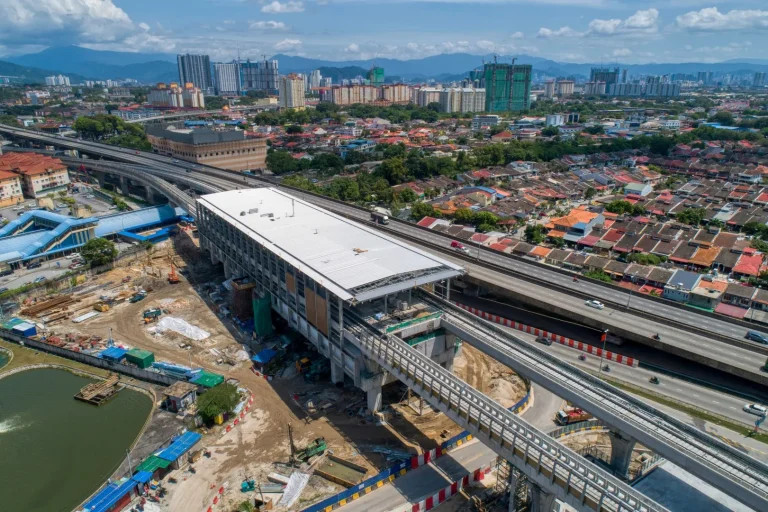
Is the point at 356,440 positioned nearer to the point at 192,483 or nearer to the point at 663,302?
the point at 192,483

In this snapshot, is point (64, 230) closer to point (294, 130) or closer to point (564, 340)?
point (564, 340)

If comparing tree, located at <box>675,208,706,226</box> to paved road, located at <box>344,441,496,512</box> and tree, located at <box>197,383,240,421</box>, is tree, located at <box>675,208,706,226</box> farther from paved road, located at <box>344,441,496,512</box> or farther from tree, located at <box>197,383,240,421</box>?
tree, located at <box>197,383,240,421</box>

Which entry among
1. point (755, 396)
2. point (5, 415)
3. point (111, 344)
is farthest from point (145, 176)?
point (755, 396)

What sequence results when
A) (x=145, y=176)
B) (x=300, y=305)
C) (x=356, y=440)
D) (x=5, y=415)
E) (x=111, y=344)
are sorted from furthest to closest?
(x=145, y=176), (x=111, y=344), (x=300, y=305), (x=5, y=415), (x=356, y=440)

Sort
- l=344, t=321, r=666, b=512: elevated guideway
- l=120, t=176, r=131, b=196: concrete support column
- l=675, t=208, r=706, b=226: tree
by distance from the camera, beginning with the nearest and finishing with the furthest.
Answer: l=344, t=321, r=666, b=512: elevated guideway, l=675, t=208, r=706, b=226: tree, l=120, t=176, r=131, b=196: concrete support column

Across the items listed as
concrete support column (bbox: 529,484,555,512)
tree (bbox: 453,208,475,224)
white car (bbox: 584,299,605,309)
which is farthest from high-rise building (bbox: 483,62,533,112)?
concrete support column (bbox: 529,484,555,512)

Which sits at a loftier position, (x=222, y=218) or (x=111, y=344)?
(x=222, y=218)

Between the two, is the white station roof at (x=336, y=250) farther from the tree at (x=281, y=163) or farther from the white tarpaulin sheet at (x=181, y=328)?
the tree at (x=281, y=163)

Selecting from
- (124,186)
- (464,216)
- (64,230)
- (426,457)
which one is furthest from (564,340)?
(124,186)
